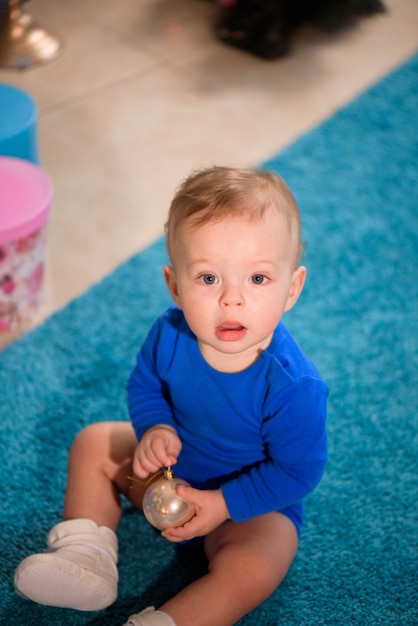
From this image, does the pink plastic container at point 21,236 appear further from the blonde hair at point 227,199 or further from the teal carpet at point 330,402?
the blonde hair at point 227,199

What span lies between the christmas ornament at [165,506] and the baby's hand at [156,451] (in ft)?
0.14

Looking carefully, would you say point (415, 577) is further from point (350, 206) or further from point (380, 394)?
point (350, 206)

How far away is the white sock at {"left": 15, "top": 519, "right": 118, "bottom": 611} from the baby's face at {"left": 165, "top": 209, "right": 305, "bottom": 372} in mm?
269

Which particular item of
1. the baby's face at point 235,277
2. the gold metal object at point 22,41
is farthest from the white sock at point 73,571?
the gold metal object at point 22,41

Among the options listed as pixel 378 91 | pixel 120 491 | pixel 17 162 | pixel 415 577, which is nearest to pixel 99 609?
pixel 120 491

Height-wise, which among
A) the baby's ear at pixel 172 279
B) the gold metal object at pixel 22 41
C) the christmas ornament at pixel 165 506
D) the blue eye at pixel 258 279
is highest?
the blue eye at pixel 258 279

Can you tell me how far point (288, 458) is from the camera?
0.83 meters

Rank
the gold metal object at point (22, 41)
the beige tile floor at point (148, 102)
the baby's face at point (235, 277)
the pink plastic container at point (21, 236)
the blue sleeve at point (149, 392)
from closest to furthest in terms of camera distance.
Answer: the baby's face at point (235, 277)
the blue sleeve at point (149, 392)
the pink plastic container at point (21, 236)
the beige tile floor at point (148, 102)
the gold metal object at point (22, 41)

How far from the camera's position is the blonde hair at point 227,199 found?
751mm

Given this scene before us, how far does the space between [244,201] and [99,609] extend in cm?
48

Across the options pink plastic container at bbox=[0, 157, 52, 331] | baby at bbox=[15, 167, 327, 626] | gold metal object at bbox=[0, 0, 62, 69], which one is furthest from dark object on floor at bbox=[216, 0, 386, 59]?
baby at bbox=[15, 167, 327, 626]

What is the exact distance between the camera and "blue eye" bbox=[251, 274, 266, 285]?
768 mm

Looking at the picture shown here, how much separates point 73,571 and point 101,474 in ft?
0.54

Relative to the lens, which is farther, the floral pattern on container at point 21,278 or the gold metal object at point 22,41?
the gold metal object at point 22,41
